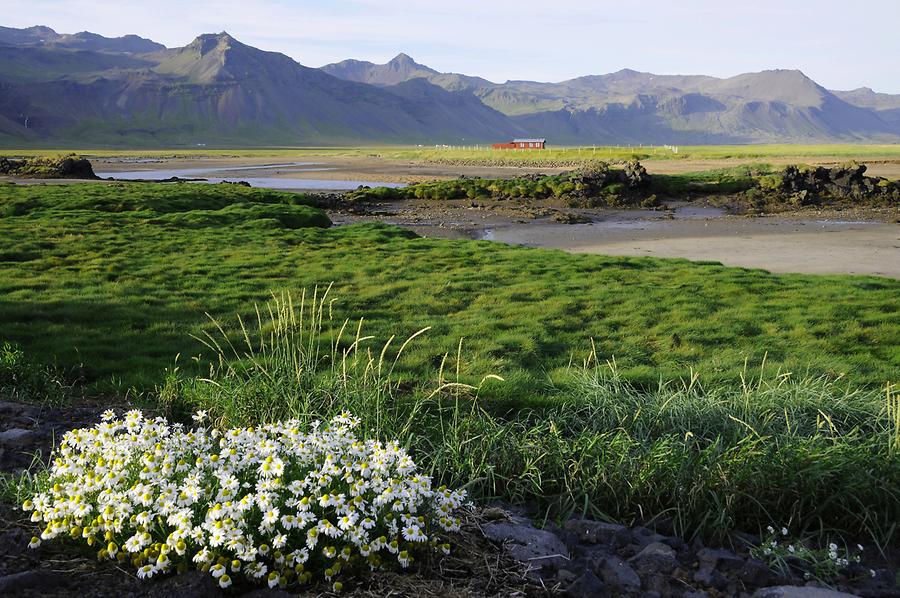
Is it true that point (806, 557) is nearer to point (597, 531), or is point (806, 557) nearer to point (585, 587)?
point (597, 531)

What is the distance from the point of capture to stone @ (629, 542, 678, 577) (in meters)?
4.96

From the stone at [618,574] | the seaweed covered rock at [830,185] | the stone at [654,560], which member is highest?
the seaweed covered rock at [830,185]

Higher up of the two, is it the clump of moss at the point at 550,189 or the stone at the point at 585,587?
the clump of moss at the point at 550,189

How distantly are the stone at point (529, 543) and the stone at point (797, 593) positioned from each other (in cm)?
122

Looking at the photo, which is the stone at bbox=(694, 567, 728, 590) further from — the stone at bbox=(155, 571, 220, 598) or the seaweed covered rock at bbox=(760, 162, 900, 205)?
the seaweed covered rock at bbox=(760, 162, 900, 205)

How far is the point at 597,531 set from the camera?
553 cm

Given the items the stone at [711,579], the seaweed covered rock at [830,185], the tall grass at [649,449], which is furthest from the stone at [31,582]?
the seaweed covered rock at [830,185]

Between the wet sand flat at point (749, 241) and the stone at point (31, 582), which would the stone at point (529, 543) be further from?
the wet sand flat at point (749, 241)

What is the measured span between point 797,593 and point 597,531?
1.37m

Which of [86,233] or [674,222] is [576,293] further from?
[674,222]

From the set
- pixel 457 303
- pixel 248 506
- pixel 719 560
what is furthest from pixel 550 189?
pixel 248 506

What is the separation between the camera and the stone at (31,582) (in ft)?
13.6

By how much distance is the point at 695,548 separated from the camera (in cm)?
543

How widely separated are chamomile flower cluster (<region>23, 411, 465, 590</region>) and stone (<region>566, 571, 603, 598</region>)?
79 cm
